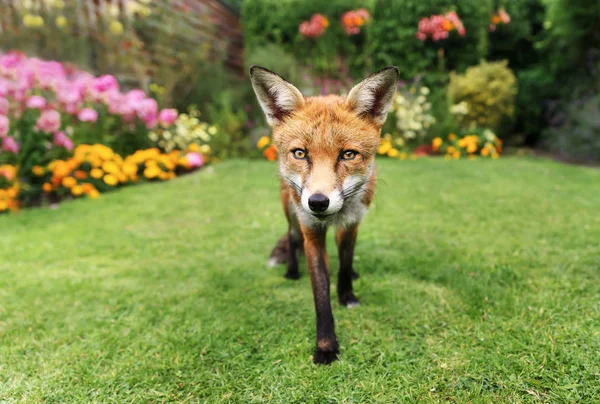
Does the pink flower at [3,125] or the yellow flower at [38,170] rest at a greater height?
the pink flower at [3,125]

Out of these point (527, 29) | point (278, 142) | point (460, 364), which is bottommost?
point (460, 364)

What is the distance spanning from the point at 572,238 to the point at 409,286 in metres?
1.80

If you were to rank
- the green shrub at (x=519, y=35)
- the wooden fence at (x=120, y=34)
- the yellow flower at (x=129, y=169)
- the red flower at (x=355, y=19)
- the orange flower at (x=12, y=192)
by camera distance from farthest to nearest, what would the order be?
the green shrub at (x=519, y=35) → the red flower at (x=355, y=19) → the wooden fence at (x=120, y=34) → the yellow flower at (x=129, y=169) → the orange flower at (x=12, y=192)

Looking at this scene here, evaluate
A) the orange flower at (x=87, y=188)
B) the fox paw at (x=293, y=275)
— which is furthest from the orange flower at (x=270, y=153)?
the fox paw at (x=293, y=275)

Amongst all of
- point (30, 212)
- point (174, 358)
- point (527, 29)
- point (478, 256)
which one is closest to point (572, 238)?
point (478, 256)

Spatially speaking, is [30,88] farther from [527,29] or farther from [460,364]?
→ [527,29]

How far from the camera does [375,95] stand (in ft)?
6.47

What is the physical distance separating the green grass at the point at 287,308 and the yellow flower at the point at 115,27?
423 centimetres

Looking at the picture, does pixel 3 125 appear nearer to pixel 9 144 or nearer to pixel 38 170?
pixel 9 144

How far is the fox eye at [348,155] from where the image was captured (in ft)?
6.03

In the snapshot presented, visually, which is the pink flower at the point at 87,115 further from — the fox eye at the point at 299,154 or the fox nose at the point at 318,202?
the fox nose at the point at 318,202

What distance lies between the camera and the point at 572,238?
3.23 metres

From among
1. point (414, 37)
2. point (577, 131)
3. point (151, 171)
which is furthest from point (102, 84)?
point (577, 131)

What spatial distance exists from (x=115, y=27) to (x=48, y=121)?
3139 mm
